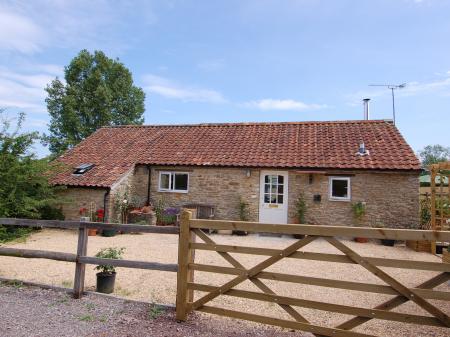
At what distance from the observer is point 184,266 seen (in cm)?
431

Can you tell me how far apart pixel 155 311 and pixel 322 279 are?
7.60ft

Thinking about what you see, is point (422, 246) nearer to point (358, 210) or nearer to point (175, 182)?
point (358, 210)

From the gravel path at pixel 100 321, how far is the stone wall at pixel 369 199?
31.6 feet

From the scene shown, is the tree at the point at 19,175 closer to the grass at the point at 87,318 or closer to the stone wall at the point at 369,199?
the grass at the point at 87,318

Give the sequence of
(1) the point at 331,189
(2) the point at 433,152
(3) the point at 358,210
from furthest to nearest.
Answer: (2) the point at 433,152
(1) the point at 331,189
(3) the point at 358,210

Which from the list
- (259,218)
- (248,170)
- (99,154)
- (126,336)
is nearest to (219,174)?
(248,170)

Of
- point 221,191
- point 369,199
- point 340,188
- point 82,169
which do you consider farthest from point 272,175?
point 82,169

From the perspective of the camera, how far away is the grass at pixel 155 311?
435 cm

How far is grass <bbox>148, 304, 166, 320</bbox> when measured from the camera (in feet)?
14.3

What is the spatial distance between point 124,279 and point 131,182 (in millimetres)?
9148

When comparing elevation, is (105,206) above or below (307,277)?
above

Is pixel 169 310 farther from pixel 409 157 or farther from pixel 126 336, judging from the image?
pixel 409 157

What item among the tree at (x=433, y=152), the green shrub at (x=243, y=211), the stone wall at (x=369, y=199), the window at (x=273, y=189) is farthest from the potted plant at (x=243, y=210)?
the tree at (x=433, y=152)

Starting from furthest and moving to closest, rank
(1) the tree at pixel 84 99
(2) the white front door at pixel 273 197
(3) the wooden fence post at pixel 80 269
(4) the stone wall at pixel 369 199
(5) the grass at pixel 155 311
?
(1) the tree at pixel 84 99 < (2) the white front door at pixel 273 197 < (4) the stone wall at pixel 369 199 < (3) the wooden fence post at pixel 80 269 < (5) the grass at pixel 155 311
